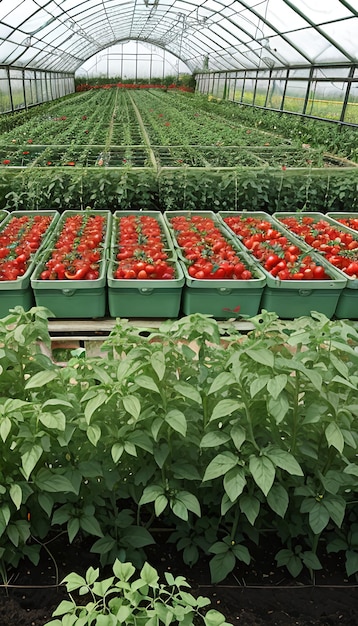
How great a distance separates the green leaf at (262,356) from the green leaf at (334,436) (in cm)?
34

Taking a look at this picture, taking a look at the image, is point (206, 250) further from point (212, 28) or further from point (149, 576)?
point (212, 28)

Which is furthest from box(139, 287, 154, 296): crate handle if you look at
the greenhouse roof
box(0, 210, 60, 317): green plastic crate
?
the greenhouse roof

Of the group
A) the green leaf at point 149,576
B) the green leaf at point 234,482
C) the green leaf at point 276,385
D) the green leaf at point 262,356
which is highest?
the green leaf at point 262,356

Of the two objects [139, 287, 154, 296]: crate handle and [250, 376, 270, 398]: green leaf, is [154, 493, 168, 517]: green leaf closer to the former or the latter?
[250, 376, 270, 398]: green leaf

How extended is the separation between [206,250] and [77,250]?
121 cm

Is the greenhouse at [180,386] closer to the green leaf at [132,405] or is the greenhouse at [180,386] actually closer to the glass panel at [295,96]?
the green leaf at [132,405]

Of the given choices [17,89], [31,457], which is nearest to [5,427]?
[31,457]

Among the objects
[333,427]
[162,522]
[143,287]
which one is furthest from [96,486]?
[143,287]

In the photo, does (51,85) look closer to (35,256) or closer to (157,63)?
(157,63)

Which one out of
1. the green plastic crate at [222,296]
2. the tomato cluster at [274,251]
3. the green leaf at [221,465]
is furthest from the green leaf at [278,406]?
the tomato cluster at [274,251]

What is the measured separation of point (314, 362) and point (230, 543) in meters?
0.87

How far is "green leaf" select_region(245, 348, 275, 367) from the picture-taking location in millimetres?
1771

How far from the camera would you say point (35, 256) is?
4.51 meters

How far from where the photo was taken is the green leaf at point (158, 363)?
5.94 feet
